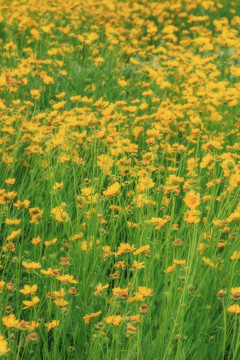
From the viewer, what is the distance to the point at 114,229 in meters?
2.07

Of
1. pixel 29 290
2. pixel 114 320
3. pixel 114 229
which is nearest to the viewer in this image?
pixel 114 320

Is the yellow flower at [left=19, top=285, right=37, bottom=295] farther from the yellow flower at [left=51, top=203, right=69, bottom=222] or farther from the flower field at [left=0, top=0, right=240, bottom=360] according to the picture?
the yellow flower at [left=51, top=203, right=69, bottom=222]

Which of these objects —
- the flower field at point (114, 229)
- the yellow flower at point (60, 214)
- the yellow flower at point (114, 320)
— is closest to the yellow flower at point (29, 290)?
the flower field at point (114, 229)

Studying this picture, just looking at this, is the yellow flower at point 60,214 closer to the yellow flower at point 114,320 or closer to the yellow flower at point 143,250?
the yellow flower at point 143,250

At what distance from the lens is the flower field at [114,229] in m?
1.64

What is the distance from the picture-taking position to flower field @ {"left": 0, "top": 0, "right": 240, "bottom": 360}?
5.37 feet

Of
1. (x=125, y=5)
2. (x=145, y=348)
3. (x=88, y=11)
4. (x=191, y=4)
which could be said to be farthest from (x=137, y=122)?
(x=191, y=4)

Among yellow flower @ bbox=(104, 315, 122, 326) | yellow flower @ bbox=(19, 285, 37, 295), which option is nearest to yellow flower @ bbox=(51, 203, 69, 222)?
yellow flower @ bbox=(19, 285, 37, 295)

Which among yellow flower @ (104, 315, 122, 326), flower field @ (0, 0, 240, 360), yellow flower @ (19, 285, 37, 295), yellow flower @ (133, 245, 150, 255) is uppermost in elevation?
yellow flower @ (133, 245, 150, 255)

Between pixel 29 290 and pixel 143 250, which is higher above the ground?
pixel 143 250

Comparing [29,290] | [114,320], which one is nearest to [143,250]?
[114,320]

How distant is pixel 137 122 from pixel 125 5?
2673 millimetres

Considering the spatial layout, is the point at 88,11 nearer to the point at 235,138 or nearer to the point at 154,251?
the point at 235,138

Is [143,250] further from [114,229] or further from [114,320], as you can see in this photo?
[114,229]
